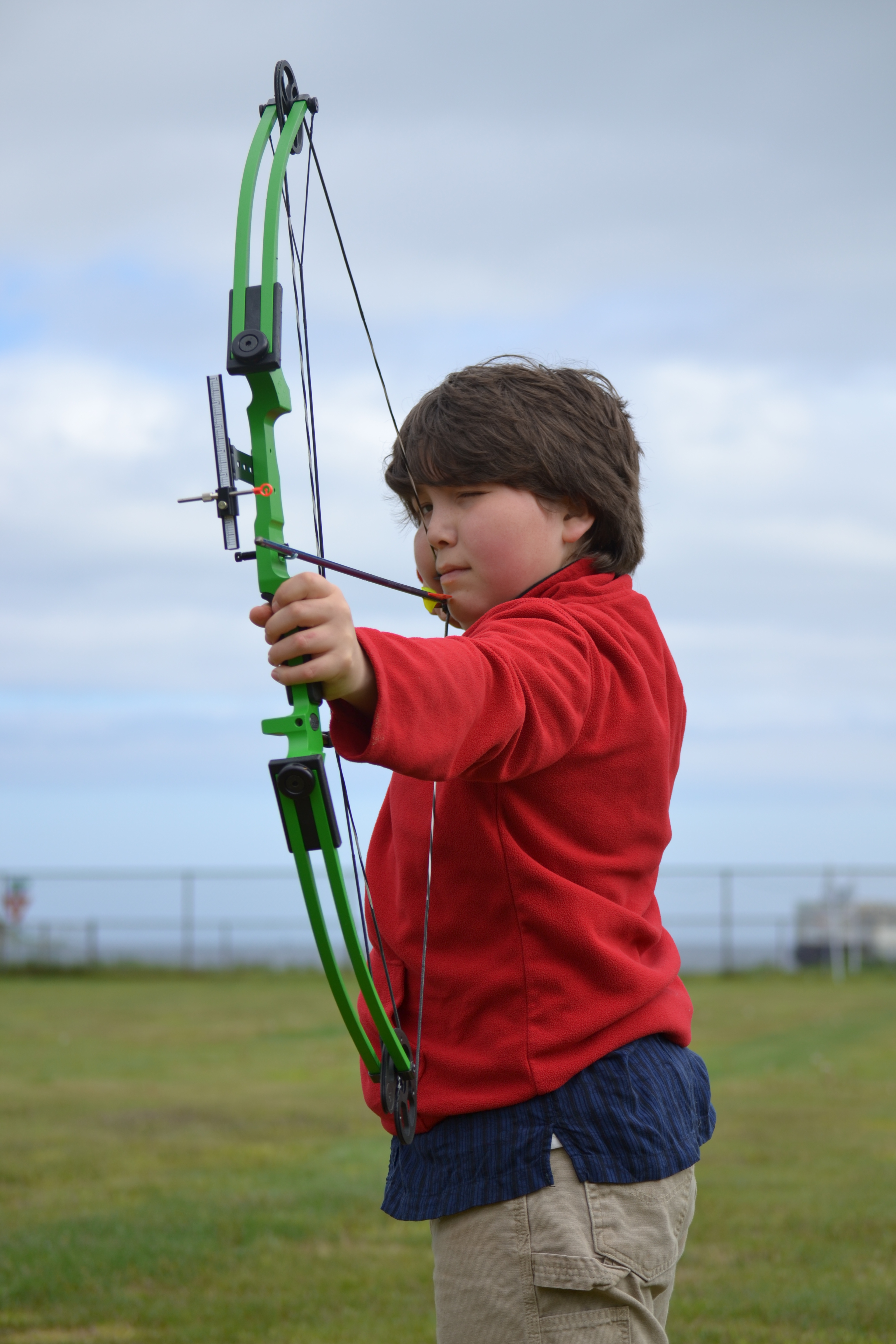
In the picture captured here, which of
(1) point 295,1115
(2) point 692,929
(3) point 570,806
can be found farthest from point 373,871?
(2) point 692,929

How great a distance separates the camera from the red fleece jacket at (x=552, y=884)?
182cm

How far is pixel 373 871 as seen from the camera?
7.07ft

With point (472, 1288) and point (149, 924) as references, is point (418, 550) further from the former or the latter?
point (149, 924)

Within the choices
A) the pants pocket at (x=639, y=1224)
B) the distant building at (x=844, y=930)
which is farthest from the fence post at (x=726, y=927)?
the pants pocket at (x=639, y=1224)

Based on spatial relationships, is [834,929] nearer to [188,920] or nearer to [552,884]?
[188,920]

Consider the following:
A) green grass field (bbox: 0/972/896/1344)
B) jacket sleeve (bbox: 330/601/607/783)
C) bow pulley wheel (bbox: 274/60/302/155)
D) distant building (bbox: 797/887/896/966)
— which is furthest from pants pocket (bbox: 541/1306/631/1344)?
distant building (bbox: 797/887/896/966)

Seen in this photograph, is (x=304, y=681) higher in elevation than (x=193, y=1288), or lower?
higher

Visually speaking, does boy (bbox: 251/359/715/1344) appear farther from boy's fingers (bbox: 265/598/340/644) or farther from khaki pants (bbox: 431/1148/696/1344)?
boy's fingers (bbox: 265/598/340/644)

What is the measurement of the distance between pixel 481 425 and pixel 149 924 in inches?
1029

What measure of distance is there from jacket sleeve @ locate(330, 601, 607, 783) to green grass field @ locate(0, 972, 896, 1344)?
2.99m

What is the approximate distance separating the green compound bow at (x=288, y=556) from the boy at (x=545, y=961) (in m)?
0.07

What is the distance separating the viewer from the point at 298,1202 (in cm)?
576

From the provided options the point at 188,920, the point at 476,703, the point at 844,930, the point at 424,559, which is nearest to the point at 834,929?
the point at 844,930

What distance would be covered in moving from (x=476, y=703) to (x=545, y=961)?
52 cm
